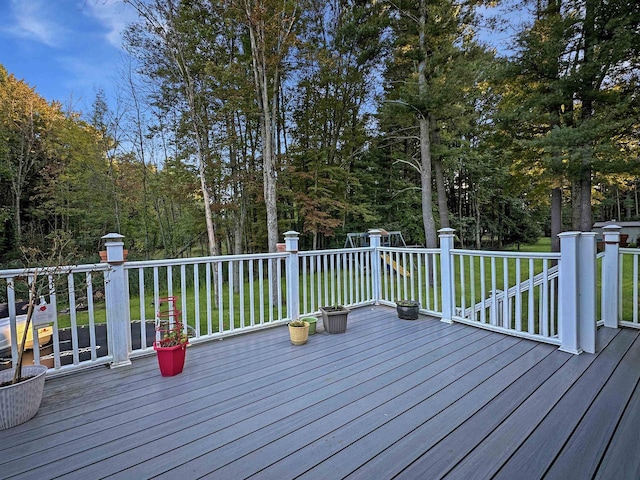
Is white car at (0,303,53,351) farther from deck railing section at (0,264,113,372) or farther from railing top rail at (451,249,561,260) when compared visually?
railing top rail at (451,249,561,260)

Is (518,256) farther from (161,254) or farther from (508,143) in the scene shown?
(161,254)

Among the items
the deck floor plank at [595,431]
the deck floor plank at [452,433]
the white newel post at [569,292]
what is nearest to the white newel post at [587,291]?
the white newel post at [569,292]

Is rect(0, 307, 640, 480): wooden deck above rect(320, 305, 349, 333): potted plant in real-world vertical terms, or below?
below

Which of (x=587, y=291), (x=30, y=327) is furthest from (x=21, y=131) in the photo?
(x=587, y=291)

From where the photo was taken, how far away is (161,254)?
10953 mm

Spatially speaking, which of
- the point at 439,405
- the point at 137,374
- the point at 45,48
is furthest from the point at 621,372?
the point at 45,48

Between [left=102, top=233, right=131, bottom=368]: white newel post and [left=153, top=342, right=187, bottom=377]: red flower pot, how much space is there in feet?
1.43

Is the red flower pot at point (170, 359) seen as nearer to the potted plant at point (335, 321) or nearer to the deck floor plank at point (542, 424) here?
the potted plant at point (335, 321)

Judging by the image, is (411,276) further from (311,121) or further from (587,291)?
(311,121)

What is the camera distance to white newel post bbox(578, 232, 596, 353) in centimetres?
254

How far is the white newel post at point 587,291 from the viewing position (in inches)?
99.8

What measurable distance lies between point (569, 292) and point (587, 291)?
0.15 meters

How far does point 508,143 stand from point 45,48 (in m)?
9.31

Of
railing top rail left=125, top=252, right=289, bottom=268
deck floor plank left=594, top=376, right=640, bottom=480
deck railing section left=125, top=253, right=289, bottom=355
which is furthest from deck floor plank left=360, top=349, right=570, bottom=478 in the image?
railing top rail left=125, top=252, right=289, bottom=268
